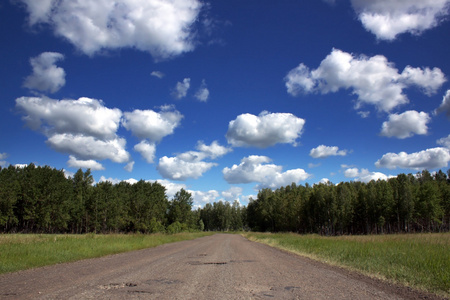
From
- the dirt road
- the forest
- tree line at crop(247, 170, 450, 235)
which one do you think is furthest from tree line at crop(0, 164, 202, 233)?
the dirt road

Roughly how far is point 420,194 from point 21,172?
103 m

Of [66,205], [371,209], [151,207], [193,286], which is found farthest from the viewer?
[151,207]

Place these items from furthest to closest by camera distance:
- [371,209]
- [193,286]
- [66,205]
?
[371,209], [66,205], [193,286]

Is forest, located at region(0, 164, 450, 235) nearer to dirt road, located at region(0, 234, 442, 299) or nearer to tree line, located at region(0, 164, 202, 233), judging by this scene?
tree line, located at region(0, 164, 202, 233)

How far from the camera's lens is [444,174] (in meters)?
113

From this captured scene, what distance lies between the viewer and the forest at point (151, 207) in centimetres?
6000

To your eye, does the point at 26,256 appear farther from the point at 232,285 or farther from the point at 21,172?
the point at 21,172

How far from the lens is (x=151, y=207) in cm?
7369

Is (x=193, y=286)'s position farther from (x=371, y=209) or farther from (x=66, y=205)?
(x=371, y=209)

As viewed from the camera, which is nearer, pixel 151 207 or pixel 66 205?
pixel 66 205

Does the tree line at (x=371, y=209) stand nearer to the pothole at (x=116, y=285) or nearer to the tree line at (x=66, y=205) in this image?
the tree line at (x=66, y=205)

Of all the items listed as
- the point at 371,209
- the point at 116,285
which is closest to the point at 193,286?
the point at 116,285

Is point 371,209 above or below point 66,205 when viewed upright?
below

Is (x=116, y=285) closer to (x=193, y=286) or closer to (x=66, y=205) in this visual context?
(x=193, y=286)
